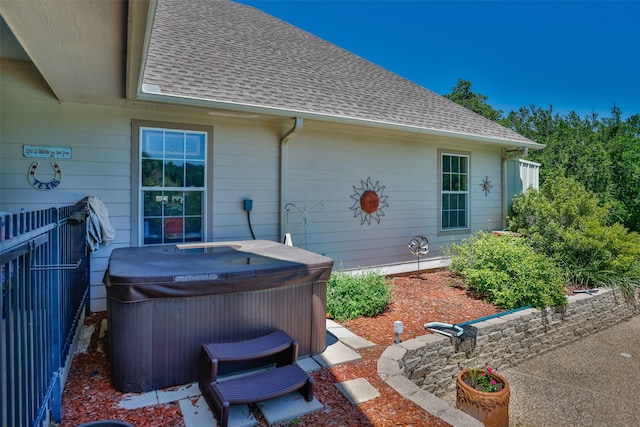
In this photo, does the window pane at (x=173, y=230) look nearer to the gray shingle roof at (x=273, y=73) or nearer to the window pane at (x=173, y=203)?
the window pane at (x=173, y=203)

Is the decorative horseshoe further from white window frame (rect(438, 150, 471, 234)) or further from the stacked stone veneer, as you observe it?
white window frame (rect(438, 150, 471, 234))

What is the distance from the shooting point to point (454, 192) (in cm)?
788

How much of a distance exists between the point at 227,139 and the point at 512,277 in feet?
15.2

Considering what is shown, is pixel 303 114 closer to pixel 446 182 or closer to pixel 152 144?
pixel 152 144

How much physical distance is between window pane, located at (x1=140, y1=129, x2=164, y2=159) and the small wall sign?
2.74 feet

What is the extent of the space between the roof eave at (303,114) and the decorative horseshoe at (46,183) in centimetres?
133

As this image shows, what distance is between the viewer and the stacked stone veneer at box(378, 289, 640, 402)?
341 cm

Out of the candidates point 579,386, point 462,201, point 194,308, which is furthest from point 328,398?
point 462,201

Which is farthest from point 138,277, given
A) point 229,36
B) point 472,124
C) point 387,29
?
point 387,29

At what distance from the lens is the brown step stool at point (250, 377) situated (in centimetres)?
235

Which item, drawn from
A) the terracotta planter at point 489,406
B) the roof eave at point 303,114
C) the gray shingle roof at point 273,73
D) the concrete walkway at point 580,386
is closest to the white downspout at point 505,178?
the gray shingle roof at point 273,73

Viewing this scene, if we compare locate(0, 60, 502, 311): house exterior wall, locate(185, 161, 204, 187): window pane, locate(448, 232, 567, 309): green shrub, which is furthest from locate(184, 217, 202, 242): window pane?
locate(448, 232, 567, 309): green shrub

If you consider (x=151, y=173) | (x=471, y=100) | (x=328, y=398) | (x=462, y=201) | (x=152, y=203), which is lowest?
(x=328, y=398)

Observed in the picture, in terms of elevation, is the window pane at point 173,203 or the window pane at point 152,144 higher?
the window pane at point 152,144
